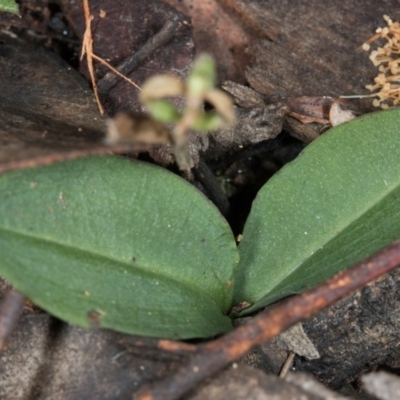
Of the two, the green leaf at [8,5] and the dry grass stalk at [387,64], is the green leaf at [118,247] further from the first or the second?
the dry grass stalk at [387,64]

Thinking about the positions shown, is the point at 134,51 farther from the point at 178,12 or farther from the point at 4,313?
the point at 4,313

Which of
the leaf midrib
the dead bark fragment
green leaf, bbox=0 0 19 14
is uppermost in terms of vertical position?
green leaf, bbox=0 0 19 14

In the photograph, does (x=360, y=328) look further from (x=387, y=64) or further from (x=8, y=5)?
(x=8, y=5)

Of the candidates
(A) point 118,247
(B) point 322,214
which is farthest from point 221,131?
(A) point 118,247

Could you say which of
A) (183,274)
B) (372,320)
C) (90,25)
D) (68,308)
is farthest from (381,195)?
(90,25)

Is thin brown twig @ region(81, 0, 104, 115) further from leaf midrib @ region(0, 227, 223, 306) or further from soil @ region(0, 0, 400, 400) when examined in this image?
leaf midrib @ region(0, 227, 223, 306)

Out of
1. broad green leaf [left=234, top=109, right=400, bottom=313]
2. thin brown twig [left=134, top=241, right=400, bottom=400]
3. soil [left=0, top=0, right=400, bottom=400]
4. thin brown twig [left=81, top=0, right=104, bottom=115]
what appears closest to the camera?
thin brown twig [left=134, top=241, right=400, bottom=400]

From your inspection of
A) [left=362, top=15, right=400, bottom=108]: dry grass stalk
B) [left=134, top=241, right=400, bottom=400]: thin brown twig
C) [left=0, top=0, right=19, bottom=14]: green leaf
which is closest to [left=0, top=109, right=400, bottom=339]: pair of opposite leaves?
[left=134, top=241, right=400, bottom=400]: thin brown twig
